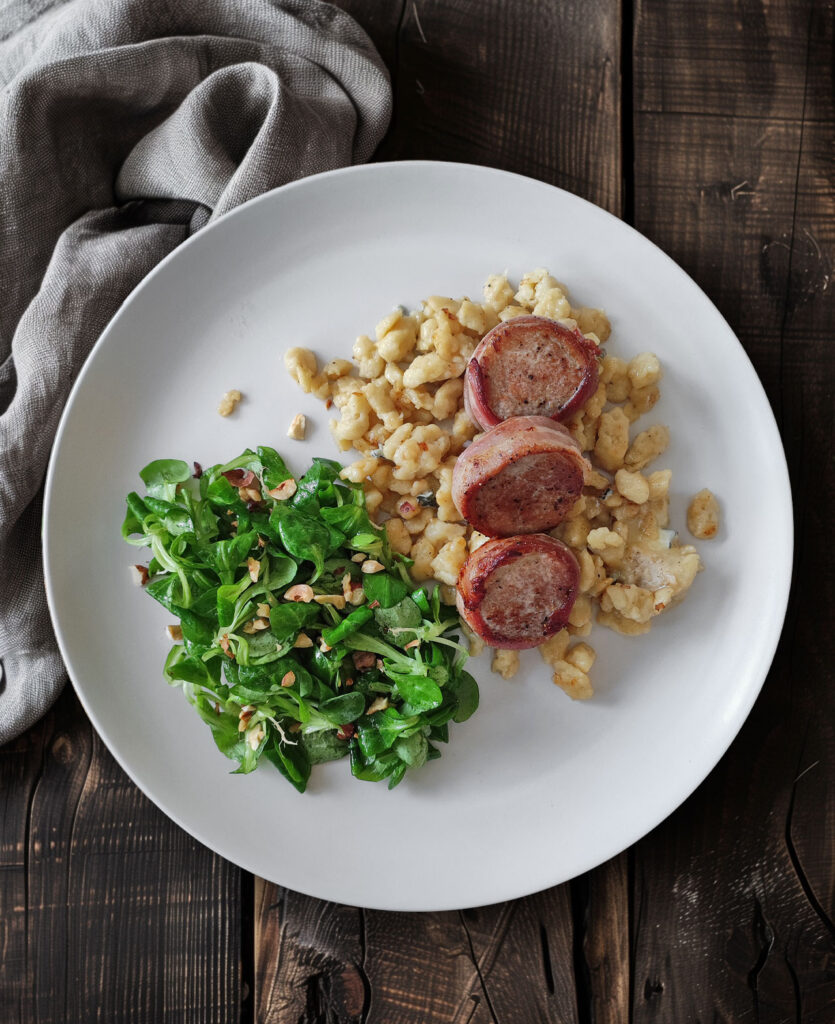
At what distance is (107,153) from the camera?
2490 mm

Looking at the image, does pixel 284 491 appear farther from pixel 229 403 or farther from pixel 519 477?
pixel 519 477

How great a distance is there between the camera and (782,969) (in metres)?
2.41

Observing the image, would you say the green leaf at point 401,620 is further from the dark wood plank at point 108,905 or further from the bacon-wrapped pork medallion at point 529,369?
the dark wood plank at point 108,905

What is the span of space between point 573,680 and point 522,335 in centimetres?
94

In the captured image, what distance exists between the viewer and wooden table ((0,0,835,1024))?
2.39 meters

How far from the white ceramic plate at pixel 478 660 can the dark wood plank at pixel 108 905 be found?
339mm

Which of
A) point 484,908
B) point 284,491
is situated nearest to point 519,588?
point 284,491

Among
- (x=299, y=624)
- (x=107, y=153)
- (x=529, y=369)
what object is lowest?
(x=299, y=624)

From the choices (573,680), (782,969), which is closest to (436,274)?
(573,680)

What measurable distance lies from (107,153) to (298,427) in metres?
1.14

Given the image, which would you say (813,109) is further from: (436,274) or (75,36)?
(75,36)

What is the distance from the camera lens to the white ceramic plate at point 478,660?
2.21 m

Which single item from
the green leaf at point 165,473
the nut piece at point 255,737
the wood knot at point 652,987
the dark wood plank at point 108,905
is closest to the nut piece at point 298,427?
the green leaf at point 165,473

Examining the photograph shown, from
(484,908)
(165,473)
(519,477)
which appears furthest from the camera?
(484,908)
